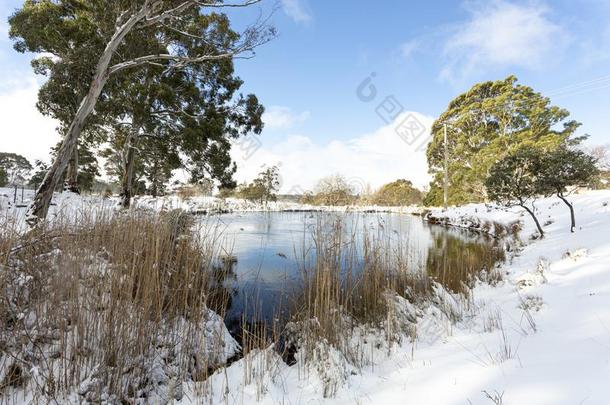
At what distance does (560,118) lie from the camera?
15117 mm

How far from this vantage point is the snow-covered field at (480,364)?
138 cm

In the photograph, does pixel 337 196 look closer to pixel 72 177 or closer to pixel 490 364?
pixel 490 364

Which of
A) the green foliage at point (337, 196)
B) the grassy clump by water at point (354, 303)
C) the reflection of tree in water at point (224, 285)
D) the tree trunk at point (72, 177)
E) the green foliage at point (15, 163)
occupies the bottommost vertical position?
the reflection of tree in water at point (224, 285)

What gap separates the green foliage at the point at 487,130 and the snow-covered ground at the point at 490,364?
41.8 feet

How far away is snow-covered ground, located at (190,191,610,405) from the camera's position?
54.1 inches

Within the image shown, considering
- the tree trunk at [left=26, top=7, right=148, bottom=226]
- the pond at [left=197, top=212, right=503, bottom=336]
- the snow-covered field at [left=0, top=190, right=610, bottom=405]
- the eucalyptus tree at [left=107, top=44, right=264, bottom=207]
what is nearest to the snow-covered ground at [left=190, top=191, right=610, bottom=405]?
the snow-covered field at [left=0, top=190, right=610, bottom=405]

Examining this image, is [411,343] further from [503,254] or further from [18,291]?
[503,254]

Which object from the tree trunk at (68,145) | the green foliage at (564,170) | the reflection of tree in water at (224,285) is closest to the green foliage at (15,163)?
the tree trunk at (68,145)

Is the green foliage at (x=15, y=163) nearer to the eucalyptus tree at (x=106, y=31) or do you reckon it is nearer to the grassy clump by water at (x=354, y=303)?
the eucalyptus tree at (x=106, y=31)

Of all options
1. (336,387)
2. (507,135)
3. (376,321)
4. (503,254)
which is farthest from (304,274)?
(507,135)

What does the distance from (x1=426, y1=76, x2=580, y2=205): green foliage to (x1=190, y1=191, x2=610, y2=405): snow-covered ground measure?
12738 millimetres

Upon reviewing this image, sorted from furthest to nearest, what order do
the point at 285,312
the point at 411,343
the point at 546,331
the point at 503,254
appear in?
1. the point at 503,254
2. the point at 285,312
3. the point at 411,343
4. the point at 546,331

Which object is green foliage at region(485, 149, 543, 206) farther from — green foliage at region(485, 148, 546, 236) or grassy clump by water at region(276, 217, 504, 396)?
grassy clump by water at region(276, 217, 504, 396)

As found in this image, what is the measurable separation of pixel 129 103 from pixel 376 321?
9323 millimetres
